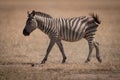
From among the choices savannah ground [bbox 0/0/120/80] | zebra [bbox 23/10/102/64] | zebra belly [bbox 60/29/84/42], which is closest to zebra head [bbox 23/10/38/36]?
zebra [bbox 23/10/102/64]

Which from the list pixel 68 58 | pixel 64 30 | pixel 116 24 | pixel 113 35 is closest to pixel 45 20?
pixel 64 30

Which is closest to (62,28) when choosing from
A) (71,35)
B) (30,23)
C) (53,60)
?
(71,35)

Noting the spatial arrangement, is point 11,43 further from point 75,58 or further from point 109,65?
point 109,65

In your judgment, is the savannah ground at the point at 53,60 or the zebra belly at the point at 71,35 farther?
the zebra belly at the point at 71,35

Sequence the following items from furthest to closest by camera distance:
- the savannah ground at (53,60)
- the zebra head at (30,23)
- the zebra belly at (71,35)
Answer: the zebra belly at (71,35), the zebra head at (30,23), the savannah ground at (53,60)

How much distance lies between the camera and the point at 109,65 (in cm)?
1459

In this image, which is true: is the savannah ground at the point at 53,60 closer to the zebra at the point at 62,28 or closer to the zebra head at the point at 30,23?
the zebra at the point at 62,28

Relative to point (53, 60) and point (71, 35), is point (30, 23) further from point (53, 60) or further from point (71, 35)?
point (53, 60)

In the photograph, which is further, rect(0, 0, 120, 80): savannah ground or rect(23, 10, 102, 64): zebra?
rect(23, 10, 102, 64): zebra

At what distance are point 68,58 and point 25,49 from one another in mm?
2749

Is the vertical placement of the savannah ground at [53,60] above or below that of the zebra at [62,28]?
below

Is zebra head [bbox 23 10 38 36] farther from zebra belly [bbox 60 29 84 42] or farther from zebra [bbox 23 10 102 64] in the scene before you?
zebra belly [bbox 60 29 84 42]

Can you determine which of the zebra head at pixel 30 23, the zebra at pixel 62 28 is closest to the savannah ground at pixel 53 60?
the zebra at pixel 62 28

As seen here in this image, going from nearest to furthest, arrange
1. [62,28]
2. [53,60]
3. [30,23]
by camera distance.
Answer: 1. [30,23]
2. [62,28]
3. [53,60]
